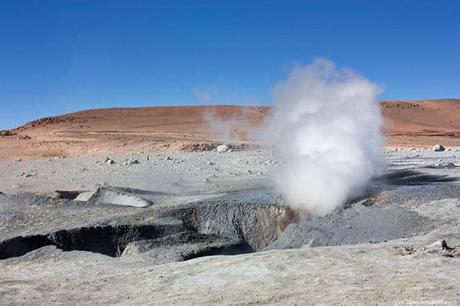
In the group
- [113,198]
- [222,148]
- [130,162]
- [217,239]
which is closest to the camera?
[217,239]

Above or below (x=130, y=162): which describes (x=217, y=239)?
below

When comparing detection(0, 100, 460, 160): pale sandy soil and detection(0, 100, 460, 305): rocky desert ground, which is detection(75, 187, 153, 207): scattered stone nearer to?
detection(0, 100, 460, 305): rocky desert ground

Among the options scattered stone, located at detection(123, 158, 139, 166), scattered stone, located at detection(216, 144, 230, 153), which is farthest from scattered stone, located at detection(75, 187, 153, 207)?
scattered stone, located at detection(216, 144, 230, 153)

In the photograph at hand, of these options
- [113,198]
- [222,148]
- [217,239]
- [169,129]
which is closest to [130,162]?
[222,148]

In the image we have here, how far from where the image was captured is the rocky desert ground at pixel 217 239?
17.7 feet

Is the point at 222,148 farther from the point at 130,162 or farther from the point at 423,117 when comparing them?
the point at 423,117

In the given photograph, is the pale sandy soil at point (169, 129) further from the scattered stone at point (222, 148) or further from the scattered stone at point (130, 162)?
the scattered stone at point (130, 162)

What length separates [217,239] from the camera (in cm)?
838

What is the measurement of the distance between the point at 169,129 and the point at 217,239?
3038cm

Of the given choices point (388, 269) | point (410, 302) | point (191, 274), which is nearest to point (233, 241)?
point (191, 274)

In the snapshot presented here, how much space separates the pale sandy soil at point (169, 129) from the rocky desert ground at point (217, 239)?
558 cm

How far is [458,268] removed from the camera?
5.55m

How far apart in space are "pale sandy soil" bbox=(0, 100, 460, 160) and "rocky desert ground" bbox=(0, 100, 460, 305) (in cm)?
558

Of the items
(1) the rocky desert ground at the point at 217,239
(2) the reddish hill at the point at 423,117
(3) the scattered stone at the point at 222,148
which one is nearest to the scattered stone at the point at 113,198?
(1) the rocky desert ground at the point at 217,239
